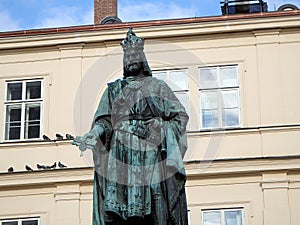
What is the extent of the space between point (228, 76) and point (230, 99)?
1.92 feet

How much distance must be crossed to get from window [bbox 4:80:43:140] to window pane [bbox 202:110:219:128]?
4052 millimetres

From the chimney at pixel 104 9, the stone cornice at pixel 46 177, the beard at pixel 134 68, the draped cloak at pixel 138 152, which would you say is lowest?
the draped cloak at pixel 138 152

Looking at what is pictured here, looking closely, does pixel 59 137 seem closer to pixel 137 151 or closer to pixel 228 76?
pixel 228 76

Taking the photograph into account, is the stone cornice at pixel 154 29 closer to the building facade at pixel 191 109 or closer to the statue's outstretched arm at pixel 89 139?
the building facade at pixel 191 109

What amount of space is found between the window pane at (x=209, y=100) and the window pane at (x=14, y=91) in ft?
15.0

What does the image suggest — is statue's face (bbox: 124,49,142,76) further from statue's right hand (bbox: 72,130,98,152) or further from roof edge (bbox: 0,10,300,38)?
roof edge (bbox: 0,10,300,38)

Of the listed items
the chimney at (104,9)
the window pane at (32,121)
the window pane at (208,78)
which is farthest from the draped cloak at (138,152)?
the chimney at (104,9)

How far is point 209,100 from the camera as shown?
23297mm

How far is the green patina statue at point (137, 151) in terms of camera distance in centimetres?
923

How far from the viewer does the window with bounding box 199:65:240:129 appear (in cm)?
2308

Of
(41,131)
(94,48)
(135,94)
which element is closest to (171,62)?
(94,48)

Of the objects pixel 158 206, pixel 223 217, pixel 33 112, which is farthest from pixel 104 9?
pixel 158 206

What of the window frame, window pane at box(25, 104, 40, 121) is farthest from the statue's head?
window pane at box(25, 104, 40, 121)

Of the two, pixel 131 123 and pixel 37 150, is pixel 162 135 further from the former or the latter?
pixel 37 150
